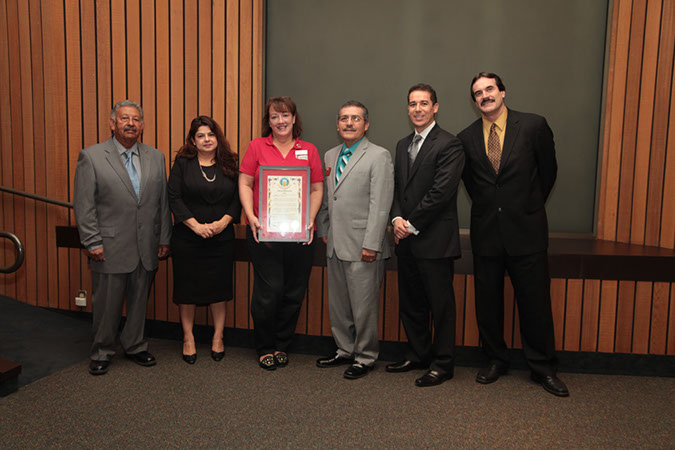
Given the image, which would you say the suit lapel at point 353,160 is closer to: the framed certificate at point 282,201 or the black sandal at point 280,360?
the framed certificate at point 282,201

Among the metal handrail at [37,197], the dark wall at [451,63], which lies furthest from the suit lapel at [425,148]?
the metal handrail at [37,197]

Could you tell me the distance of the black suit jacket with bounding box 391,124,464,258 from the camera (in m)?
2.68

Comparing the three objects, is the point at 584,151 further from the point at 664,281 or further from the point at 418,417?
the point at 418,417

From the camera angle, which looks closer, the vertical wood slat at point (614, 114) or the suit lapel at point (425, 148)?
the suit lapel at point (425, 148)

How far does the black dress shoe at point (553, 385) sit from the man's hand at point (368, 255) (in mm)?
1263

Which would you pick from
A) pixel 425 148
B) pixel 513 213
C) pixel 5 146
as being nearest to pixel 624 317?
pixel 513 213

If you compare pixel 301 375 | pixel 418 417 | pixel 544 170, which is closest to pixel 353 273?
pixel 301 375

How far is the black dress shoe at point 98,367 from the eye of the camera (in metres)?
2.88

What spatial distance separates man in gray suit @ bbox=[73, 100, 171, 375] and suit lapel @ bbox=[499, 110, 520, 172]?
2266 millimetres

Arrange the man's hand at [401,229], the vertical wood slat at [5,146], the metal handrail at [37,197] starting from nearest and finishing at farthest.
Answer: the man's hand at [401,229] < the metal handrail at [37,197] < the vertical wood slat at [5,146]

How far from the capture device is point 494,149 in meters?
2.73

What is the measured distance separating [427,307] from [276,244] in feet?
3.61

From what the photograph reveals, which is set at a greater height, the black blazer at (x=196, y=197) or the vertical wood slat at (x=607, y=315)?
the black blazer at (x=196, y=197)

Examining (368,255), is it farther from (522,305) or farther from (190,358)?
(190,358)
